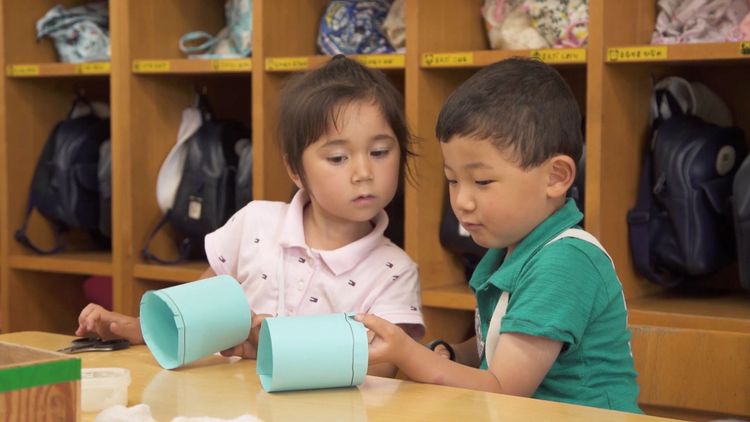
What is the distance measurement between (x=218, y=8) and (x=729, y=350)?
2358mm

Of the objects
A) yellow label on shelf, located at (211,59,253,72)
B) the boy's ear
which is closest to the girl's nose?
the boy's ear

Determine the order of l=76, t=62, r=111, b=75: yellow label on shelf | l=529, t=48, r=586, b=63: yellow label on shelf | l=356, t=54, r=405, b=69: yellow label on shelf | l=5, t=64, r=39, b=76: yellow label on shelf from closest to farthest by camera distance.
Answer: l=529, t=48, r=586, b=63: yellow label on shelf < l=356, t=54, r=405, b=69: yellow label on shelf < l=76, t=62, r=111, b=75: yellow label on shelf < l=5, t=64, r=39, b=76: yellow label on shelf

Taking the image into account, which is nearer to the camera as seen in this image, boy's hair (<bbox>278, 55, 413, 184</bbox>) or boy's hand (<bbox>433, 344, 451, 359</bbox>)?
boy's hand (<bbox>433, 344, 451, 359</bbox>)

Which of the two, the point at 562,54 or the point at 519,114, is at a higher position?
the point at 562,54

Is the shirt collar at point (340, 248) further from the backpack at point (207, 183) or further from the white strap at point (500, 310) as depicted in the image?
the backpack at point (207, 183)

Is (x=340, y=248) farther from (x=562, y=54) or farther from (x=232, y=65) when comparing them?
(x=232, y=65)

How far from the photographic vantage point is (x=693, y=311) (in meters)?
2.25

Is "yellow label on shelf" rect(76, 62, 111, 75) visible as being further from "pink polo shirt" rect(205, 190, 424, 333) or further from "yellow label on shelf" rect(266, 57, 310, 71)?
"pink polo shirt" rect(205, 190, 424, 333)

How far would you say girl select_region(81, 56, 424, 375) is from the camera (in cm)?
174

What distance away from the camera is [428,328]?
8.66 ft

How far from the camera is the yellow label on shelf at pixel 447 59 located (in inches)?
98.7

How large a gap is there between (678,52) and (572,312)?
3.60 ft

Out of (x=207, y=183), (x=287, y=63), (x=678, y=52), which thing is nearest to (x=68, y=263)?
(x=207, y=183)

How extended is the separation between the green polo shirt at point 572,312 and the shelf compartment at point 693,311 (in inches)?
32.8
